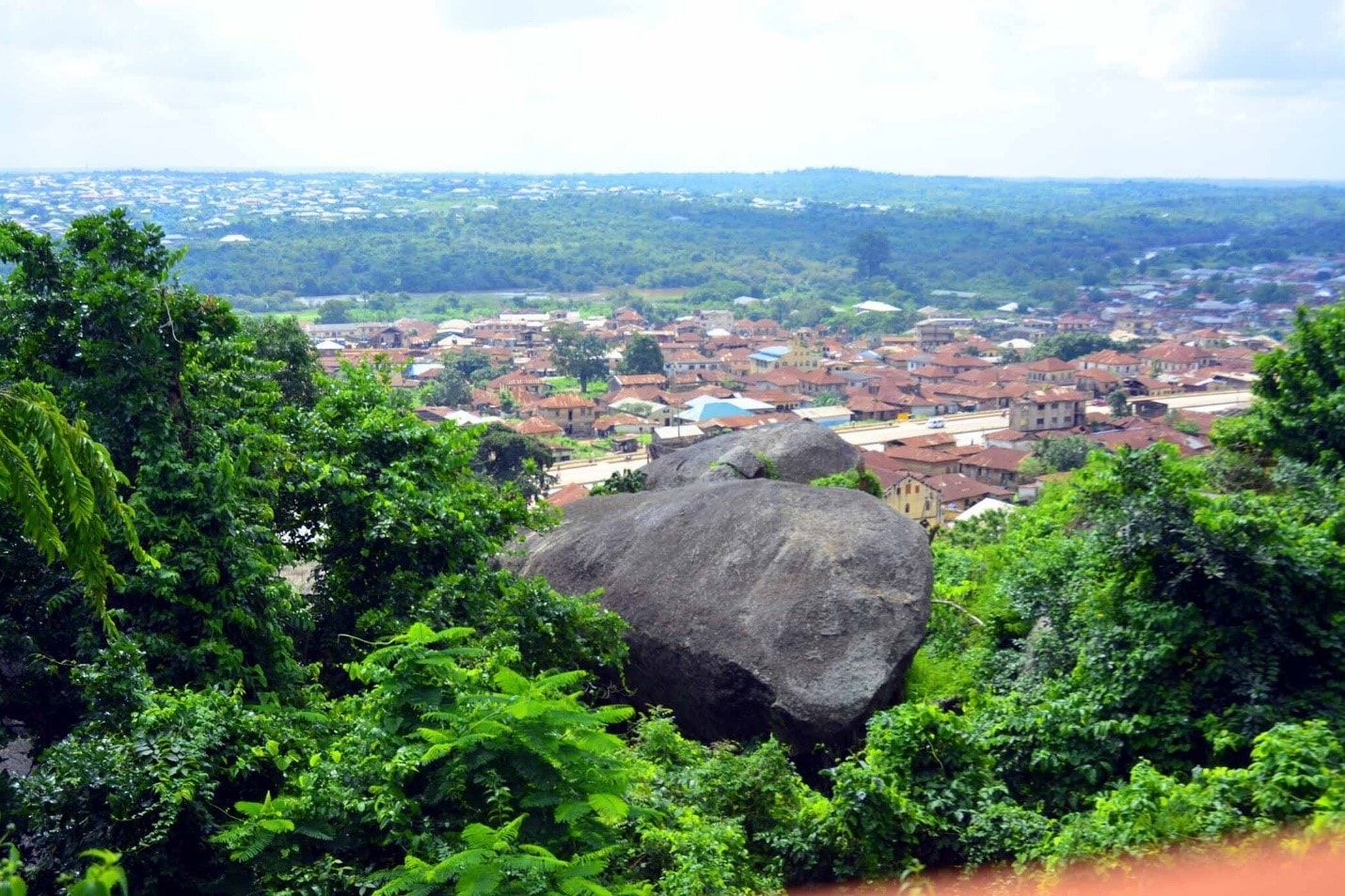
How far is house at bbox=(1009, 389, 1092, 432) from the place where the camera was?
167 feet

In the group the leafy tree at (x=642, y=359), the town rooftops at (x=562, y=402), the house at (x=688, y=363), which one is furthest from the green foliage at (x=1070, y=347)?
the town rooftops at (x=562, y=402)

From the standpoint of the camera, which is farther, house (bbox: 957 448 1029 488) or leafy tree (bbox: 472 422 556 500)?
house (bbox: 957 448 1029 488)

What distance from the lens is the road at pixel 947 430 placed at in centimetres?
4297

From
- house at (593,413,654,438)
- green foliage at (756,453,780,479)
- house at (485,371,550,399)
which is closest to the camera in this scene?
green foliage at (756,453,780,479)

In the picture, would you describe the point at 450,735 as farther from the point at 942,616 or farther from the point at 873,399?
the point at 873,399

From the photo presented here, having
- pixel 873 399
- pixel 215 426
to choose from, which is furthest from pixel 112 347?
pixel 873 399

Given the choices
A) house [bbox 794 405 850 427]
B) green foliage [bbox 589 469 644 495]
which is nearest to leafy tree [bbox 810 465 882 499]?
green foliage [bbox 589 469 644 495]

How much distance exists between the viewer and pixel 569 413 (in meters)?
55.8

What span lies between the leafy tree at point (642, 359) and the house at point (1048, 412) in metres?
23.2

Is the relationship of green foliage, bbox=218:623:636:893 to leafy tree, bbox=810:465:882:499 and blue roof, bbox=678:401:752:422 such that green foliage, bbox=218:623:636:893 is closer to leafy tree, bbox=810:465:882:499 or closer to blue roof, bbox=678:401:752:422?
leafy tree, bbox=810:465:882:499

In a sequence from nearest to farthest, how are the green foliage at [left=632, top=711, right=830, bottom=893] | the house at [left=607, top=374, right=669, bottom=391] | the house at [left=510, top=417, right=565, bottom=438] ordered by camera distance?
the green foliage at [left=632, top=711, right=830, bottom=893], the house at [left=510, top=417, right=565, bottom=438], the house at [left=607, top=374, right=669, bottom=391]

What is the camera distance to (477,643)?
305 inches

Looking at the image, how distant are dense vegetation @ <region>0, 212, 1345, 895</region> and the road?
31355 mm

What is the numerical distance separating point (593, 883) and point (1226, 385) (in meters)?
64.9
